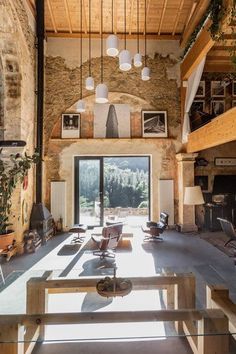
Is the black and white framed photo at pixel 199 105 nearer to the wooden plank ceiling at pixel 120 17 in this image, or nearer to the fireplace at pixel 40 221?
the wooden plank ceiling at pixel 120 17

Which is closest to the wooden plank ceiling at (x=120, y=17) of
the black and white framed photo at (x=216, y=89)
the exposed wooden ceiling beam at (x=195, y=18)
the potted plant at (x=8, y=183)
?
the exposed wooden ceiling beam at (x=195, y=18)

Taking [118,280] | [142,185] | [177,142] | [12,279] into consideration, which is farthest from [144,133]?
[118,280]

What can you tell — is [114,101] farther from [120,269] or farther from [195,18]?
[120,269]

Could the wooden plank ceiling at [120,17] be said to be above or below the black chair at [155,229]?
above

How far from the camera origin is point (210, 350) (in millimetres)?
1887

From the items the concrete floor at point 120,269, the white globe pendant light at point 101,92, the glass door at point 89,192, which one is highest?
the white globe pendant light at point 101,92

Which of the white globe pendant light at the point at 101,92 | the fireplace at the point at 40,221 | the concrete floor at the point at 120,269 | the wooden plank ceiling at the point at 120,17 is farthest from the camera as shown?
the wooden plank ceiling at the point at 120,17

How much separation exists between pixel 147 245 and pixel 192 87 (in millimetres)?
4708

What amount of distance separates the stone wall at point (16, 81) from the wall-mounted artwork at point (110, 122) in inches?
97.4

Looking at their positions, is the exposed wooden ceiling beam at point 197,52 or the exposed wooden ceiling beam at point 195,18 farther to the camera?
the exposed wooden ceiling beam at point 195,18

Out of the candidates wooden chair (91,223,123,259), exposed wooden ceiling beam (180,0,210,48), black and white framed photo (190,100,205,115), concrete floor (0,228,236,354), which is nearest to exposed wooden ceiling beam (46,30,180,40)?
exposed wooden ceiling beam (180,0,210,48)

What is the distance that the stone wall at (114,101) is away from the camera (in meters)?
8.34

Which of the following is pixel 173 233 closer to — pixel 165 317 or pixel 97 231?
pixel 97 231

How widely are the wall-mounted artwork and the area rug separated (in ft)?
13.3
